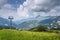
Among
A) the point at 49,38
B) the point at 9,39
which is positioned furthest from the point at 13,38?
the point at 49,38

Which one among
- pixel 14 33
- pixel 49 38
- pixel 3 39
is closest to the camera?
pixel 3 39

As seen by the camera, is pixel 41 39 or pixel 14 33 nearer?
pixel 41 39

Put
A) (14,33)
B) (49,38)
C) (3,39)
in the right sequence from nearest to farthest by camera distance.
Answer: (3,39)
(49,38)
(14,33)

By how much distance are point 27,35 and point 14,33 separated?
2.41 m

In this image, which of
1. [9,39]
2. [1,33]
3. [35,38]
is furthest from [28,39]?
[1,33]

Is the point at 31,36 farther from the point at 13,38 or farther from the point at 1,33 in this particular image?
the point at 1,33

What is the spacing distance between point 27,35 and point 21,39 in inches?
110

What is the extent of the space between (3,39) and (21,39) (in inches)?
107

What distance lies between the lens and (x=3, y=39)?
90.2 ft

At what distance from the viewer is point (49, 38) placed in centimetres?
2955

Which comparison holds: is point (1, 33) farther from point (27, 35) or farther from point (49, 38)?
point (49, 38)

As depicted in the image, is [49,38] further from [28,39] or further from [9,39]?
[9,39]

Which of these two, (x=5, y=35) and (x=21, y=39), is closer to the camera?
(x=21, y=39)

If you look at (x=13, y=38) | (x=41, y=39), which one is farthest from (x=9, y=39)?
(x=41, y=39)
